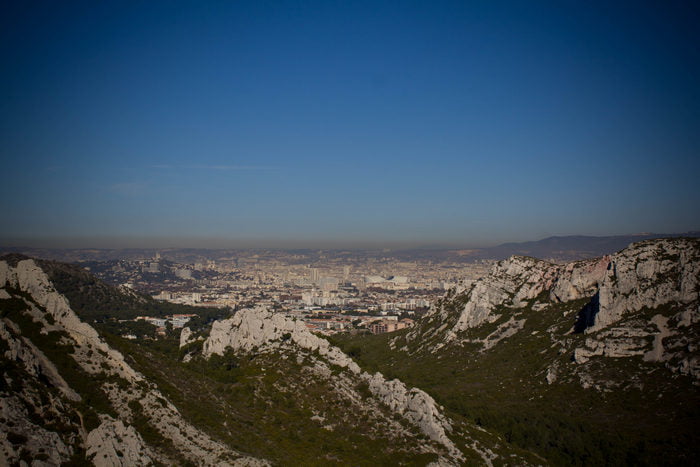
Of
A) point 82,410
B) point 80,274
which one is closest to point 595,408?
point 82,410

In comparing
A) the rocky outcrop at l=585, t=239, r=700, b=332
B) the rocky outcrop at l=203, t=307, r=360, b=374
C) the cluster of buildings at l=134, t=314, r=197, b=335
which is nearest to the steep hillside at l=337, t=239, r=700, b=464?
the rocky outcrop at l=585, t=239, r=700, b=332

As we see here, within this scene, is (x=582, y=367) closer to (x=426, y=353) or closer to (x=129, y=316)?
(x=426, y=353)

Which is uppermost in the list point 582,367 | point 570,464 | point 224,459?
point 224,459

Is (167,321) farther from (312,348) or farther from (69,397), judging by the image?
(69,397)

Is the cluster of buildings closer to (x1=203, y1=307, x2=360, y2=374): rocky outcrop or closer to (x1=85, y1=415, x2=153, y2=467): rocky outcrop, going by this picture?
(x1=203, y1=307, x2=360, y2=374): rocky outcrop

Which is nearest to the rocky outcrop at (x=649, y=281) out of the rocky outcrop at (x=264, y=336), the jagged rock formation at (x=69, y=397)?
the rocky outcrop at (x=264, y=336)

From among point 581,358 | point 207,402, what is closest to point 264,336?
point 207,402

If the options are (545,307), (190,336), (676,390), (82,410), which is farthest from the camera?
(545,307)
